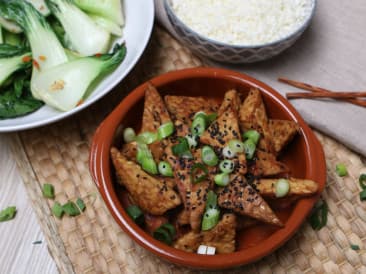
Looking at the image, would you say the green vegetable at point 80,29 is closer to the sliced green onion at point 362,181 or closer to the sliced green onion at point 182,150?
the sliced green onion at point 182,150

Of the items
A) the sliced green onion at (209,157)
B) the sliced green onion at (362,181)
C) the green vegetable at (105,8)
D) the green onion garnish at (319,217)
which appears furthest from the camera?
the green vegetable at (105,8)

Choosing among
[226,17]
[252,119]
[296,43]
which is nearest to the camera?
[252,119]

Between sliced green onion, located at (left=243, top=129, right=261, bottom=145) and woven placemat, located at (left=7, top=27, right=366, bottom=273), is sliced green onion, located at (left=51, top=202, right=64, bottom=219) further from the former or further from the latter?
sliced green onion, located at (left=243, top=129, right=261, bottom=145)

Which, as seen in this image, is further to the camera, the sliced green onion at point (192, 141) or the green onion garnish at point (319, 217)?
the green onion garnish at point (319, 217)

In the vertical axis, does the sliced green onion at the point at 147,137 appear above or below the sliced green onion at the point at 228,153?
below

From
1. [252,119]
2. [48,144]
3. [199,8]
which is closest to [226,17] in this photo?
[199,8]

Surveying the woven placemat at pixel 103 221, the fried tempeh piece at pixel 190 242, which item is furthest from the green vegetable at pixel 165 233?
the woven placemat at pixel 103 221

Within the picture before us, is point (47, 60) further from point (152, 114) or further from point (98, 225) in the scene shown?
point (98, 225)
